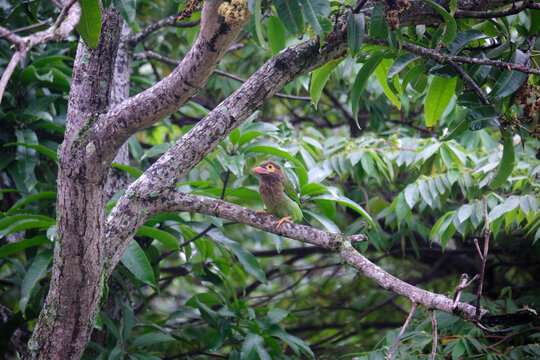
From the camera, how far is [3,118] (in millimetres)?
3291

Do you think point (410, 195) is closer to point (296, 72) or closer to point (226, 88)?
point (296, 72)

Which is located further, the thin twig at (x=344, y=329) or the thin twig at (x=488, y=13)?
the thin twig at (x=344, y=329)

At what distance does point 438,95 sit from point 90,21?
1.54 m

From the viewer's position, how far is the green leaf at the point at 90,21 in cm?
170

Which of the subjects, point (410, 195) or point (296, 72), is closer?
point (296, 72)

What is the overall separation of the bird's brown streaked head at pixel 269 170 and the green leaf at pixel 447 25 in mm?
1209

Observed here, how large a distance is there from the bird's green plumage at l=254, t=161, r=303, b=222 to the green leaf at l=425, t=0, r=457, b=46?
1.12 m

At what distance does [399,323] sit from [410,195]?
159 cm

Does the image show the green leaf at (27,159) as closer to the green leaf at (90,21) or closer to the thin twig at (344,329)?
the green leaf at (90,21)

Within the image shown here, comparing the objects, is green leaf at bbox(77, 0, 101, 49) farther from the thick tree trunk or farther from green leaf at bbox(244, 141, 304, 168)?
green leaf at bbox(244, 141, 304, 168)

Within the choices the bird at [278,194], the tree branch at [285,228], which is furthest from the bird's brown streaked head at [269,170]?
the tree branch at [285,228]

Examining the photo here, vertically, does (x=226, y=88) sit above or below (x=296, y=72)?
below

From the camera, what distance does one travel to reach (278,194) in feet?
8.78

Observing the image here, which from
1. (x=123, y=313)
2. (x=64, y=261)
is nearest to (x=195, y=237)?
(x=123, y=313)
